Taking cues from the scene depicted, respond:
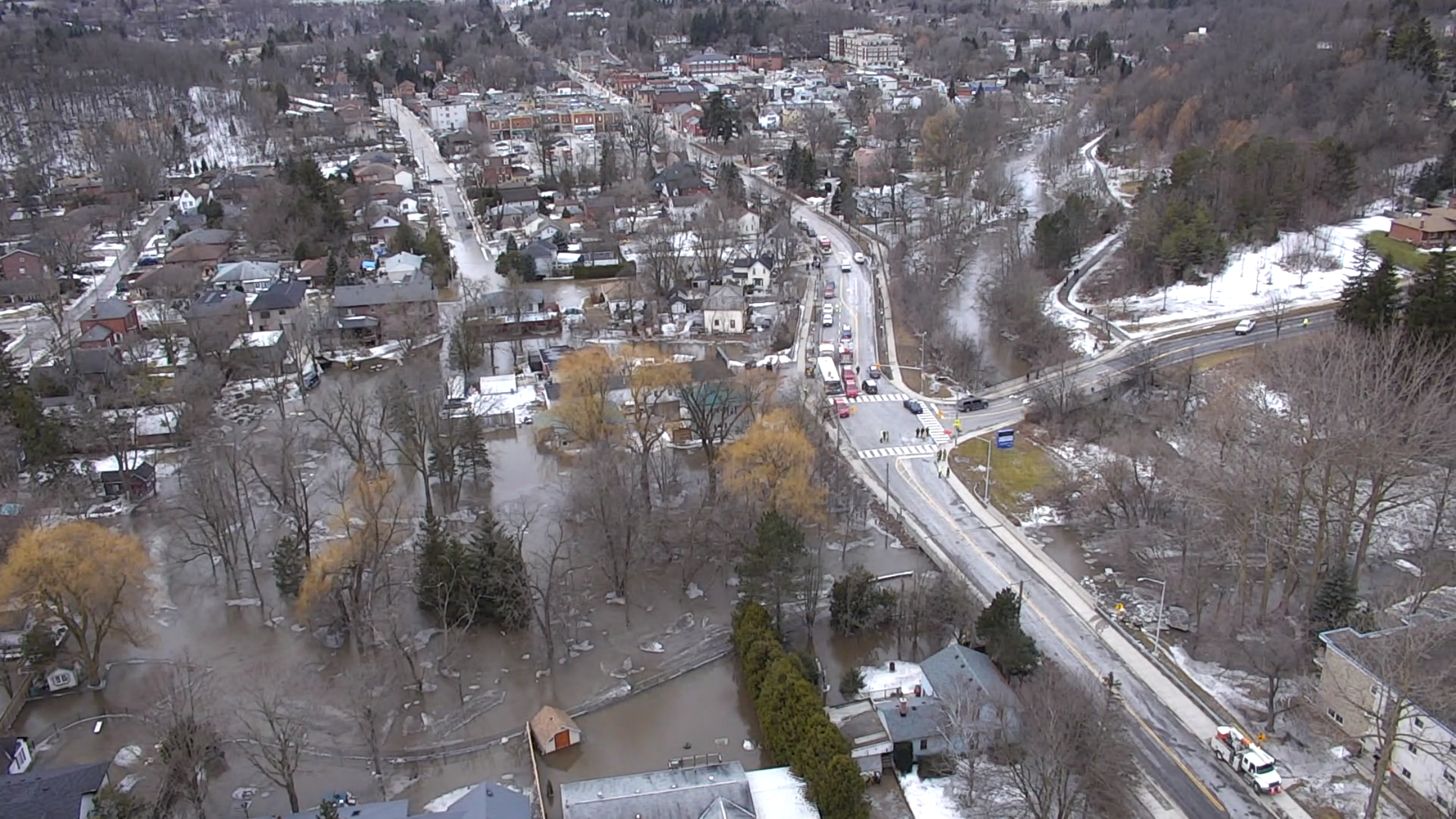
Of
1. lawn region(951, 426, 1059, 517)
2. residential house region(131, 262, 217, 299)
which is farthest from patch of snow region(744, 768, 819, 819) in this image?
residential house region(131, 262, 217, 299)

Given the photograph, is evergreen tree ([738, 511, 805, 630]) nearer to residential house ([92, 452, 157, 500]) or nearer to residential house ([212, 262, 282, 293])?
residential house ([92, 452, 157, 500])

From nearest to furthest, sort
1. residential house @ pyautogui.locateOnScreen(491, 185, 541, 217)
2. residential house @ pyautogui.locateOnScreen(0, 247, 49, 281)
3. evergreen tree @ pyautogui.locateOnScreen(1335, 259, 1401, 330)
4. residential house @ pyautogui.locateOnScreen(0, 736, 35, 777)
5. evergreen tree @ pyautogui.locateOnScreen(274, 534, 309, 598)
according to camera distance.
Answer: residential house @ pyautogui.locateOnScreen(0, 736, 35, 777), evergreen tree @ pyautogui.locateOnScreen(274, 534, 309, 598), evergreen tree @ pyautogui.locateOnScreen(1335, 259, 1401, 330), residential house @ pyautogui.locateOnScreen(0, 247, 49, 281), residential house @ pyautogui.locateOnScreen(491, 185, 541, 217)

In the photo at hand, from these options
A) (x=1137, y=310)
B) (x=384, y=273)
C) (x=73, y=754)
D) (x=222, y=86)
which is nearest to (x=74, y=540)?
(x=73, y=754)

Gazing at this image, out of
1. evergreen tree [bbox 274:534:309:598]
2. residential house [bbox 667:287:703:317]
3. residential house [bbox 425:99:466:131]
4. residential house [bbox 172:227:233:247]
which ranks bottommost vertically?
evergreen tree [bbox 274:534:309:598]

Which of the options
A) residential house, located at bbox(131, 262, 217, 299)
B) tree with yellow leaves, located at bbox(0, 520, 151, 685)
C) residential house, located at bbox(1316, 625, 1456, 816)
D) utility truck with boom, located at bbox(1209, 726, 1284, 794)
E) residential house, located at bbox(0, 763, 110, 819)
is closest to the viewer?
residential house, located at bbox(1316, 625, 1456, 816)

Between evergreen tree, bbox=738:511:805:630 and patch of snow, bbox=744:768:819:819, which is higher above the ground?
evergreen tree, bbox=738:511:805:630

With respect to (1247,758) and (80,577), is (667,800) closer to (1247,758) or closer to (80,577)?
(1247,758)

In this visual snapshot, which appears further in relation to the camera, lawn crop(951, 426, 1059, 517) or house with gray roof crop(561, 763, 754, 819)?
lawn crop(951, 426, 1059, 517)

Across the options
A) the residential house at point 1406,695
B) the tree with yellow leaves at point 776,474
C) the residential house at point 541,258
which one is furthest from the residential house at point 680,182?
the residential house at point 1406,695
